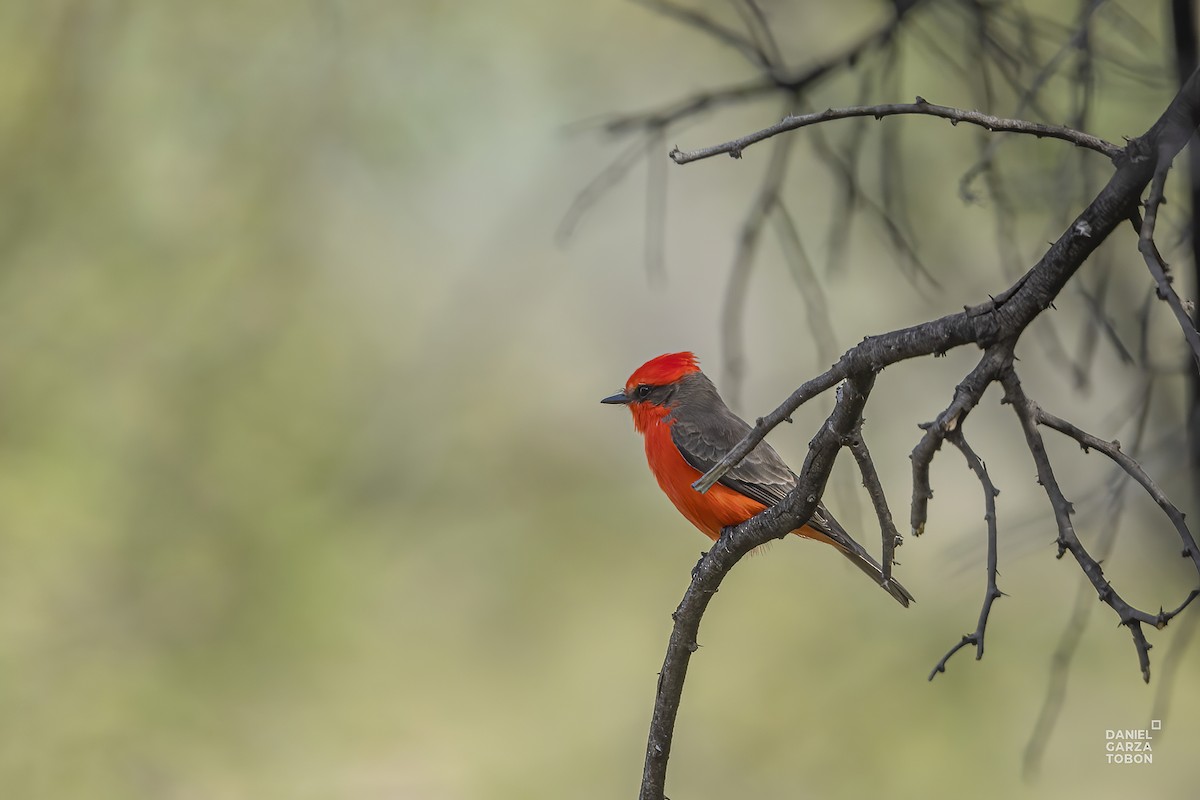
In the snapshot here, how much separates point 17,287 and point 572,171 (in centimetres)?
405

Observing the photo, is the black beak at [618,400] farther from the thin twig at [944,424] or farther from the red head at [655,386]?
the thin twig at [944,424]

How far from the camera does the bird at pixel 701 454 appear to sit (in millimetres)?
4930

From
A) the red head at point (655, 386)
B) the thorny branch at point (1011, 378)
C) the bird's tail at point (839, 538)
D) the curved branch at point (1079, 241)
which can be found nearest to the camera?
the thorny branch at point (1011, 378)

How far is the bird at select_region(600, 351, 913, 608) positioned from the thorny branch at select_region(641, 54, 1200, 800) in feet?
7.55

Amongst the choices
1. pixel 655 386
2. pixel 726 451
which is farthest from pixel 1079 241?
pixel 655 386

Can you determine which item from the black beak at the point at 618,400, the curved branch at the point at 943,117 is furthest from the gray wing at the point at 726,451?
the curved branch at the point at 943,117

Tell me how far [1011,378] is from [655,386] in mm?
3680

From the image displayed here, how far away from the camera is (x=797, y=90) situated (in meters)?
3.88

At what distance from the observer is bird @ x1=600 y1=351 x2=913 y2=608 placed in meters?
4.93

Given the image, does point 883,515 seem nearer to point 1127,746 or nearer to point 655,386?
point 655,386

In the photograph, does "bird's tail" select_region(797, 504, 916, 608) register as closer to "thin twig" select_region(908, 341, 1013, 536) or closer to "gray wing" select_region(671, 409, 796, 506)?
"gray wing" select_region(671, 409, 796, 506)

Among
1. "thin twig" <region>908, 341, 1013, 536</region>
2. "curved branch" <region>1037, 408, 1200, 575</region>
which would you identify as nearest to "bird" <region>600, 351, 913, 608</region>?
"curved branch" <region>1037, 408, 1200, 575</region>

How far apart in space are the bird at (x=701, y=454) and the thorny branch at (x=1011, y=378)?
230cm

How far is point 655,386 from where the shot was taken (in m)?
5.65
